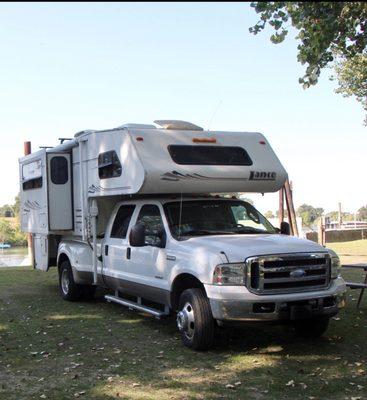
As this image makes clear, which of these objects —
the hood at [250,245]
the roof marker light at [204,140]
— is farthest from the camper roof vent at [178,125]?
the hood at [250,245]

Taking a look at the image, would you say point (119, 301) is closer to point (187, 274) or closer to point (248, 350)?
point (187, 274)

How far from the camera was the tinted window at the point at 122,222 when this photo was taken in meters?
8.41

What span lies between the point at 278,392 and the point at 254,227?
2969mm

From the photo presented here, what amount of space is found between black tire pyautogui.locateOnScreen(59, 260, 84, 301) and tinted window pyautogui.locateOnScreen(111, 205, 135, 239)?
6.02 ft

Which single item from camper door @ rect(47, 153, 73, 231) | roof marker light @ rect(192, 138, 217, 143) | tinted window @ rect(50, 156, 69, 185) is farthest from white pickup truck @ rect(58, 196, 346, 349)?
tinted window @ rect(50, 156, 69, 185)

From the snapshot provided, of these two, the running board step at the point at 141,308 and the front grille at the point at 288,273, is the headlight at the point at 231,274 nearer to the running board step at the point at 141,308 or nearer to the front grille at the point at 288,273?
the front grille at the point at 288,273

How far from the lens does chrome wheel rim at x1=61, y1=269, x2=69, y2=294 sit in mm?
10269

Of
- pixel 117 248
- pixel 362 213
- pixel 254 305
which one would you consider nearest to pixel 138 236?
pixel 117 248

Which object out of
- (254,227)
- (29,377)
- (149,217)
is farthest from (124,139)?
(29,377)

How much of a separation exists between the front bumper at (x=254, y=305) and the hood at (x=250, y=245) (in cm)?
39

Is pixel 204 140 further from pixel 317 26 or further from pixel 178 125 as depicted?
pixel 317 26

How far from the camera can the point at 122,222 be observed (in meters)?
8.58

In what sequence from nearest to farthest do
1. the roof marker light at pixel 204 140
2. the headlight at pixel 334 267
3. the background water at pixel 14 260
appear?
the headlight at pixel 334 267 < the roof marker light at pixel 204 140 < the background water at pixel 14 260

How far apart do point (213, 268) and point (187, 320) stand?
81cm
